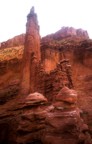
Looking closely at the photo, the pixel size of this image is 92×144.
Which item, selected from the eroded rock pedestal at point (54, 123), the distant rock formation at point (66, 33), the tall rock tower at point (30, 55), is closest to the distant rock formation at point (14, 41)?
the distant rock formation at point (66, 33)

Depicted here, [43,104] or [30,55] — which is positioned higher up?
[30,55]

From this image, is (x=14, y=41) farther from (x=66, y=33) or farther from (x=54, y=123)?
(x=54, y=123)

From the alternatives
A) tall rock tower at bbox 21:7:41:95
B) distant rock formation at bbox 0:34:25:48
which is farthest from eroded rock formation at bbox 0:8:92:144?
distant rock formation at bbox 0:34:25:48

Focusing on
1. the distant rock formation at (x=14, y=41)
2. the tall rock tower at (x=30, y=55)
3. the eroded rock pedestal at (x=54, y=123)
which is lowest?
the eroded rock pedestal at (x=54, y=123)

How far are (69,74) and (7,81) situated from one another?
1414 centimetres

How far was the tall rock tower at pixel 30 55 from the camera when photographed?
26.4 metres

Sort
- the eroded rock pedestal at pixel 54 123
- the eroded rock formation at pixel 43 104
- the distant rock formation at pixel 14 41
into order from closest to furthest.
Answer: the eroded rock pedestal at pixel 54 123
the eroded rock formation at pixel 43 104
the distant rock formation at pixel 14 41

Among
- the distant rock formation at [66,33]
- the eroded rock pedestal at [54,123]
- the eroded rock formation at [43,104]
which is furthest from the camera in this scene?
the distant rock formation at [66,33]

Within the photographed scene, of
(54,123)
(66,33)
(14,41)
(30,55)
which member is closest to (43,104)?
(54,123)

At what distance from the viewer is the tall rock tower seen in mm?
26406

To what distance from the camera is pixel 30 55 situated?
28.8 metres

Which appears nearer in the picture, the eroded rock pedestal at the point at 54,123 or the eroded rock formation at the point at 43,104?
the eroded rock pedestal at the point at 54,123

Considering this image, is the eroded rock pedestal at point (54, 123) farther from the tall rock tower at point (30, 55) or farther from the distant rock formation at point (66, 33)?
the distant rock formation at point (66, 33)

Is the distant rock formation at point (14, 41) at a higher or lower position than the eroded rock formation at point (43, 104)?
higher
